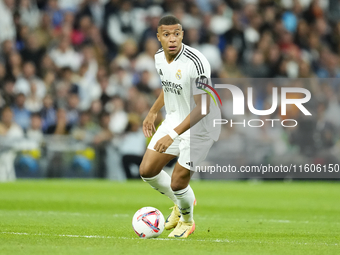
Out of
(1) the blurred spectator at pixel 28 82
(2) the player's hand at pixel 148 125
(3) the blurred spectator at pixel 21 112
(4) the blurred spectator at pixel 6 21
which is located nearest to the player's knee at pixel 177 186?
(2) the player's hand at pixel 148 125

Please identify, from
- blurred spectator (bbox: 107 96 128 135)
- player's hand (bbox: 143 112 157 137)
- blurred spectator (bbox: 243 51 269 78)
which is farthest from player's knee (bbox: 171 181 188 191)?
blurred spectator (bbox: 243 51 269 78)

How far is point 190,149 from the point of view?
6.65 m

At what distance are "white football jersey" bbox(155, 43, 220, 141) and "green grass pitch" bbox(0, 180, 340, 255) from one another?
131 centimetres

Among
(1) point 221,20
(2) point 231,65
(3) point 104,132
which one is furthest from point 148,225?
(1) point 221,20

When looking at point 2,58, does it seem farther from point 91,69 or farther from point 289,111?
point 289,111

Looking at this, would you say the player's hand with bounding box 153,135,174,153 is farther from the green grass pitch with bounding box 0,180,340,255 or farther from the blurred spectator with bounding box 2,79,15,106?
the blurred spectator with bounding box 2,79,15,106

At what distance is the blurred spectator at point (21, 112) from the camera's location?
15.0 m

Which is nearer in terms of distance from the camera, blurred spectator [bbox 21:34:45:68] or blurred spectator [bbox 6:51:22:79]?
blurred spectator [bbox 6:51:22:79]

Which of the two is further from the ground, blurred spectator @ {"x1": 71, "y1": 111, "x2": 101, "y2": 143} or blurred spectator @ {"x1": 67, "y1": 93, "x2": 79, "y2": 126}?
blurred spectator @ {"x1": 67, "y1": 93, "x2": 79, "y2": 126}

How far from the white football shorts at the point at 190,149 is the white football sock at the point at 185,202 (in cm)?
27

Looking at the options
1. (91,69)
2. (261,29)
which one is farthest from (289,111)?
Answer: (91,69)

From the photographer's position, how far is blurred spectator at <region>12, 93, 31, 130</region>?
14953 mm

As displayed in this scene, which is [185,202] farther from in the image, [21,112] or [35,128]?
[21,112]

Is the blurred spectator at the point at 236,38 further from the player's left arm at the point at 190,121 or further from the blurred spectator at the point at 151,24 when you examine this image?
the player's left arm at the point at 190,121
